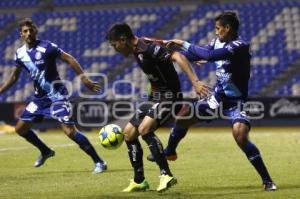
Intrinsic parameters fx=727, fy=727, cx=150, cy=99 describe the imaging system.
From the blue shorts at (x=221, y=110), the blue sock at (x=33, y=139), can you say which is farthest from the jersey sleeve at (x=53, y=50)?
the blue shorts at (x=221, y=110)

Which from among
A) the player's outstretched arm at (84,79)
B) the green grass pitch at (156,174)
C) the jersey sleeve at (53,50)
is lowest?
the green grass pitch at (156,174)

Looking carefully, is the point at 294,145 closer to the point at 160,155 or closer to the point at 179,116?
the point at 179,116

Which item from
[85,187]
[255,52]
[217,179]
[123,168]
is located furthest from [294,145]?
[255,52]

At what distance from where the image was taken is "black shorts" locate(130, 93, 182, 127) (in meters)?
9.02

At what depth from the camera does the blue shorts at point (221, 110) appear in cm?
927

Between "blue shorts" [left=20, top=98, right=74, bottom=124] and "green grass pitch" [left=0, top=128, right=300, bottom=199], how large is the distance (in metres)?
0.90

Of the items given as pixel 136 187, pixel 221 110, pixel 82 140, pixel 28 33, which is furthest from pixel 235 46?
pixel 28 33

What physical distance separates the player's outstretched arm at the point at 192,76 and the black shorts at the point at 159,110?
0.73 meters

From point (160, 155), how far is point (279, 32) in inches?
946

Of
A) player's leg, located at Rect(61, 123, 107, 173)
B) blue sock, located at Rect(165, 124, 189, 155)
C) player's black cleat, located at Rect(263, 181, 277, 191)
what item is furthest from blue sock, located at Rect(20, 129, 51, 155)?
player's black cleat, located at Rect(263, 181, 277, 191)

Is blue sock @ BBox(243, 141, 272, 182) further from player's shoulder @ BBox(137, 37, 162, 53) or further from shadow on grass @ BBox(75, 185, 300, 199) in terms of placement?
player's shoulder @ BBox(137, 37, 162, 53)

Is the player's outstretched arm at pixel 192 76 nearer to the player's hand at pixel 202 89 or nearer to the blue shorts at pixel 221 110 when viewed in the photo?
the player's hand at pixel 202 89

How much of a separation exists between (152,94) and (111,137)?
4.03ft

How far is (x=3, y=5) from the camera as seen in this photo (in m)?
38.0
